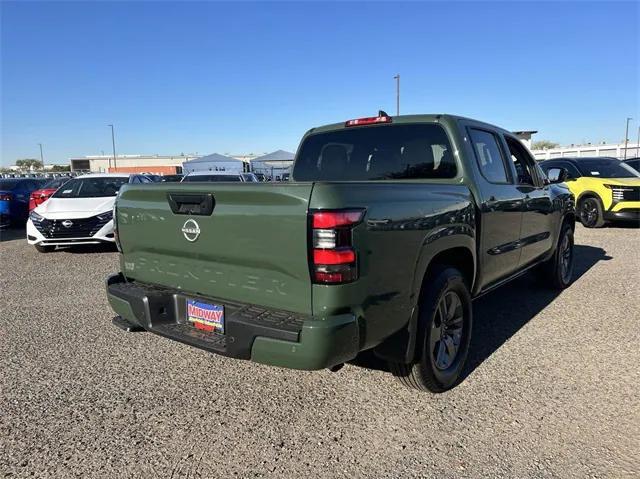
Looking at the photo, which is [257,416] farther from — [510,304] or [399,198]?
[510,304]

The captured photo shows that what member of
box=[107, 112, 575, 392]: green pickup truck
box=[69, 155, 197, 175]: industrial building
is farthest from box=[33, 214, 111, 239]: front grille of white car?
box=[69, 155, 197, 175]: industrial building

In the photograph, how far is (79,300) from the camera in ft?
18.5

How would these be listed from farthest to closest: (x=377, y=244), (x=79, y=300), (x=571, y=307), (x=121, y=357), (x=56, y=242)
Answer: (x=56, y=242)
(x=79, y=300)
(x=571, y=307)
(x=121, y=357)
(x=377, y=244)

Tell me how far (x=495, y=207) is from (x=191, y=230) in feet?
8.15

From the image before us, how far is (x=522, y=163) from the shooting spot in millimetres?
4910

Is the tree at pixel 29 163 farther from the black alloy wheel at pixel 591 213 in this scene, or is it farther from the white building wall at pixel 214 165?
the black alloy wheel at pixel 591 213

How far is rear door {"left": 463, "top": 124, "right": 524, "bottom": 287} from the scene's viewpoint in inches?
146

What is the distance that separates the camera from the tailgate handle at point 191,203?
2.71 meters

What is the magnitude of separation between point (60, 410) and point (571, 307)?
5.02 meters

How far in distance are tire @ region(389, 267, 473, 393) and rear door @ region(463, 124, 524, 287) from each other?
471mm

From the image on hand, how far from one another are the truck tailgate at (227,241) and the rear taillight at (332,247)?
56 mm

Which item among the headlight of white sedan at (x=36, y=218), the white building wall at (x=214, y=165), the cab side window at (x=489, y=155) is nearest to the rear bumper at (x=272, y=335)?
the cab side window at (x=489, y=155)

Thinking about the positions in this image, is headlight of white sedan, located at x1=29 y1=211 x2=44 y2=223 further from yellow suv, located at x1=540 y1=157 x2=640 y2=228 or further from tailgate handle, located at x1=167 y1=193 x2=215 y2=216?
yellow suv, located at x1=540 y1=157 x2=640 y2=228

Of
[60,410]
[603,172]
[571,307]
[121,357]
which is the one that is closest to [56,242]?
[121,357]
